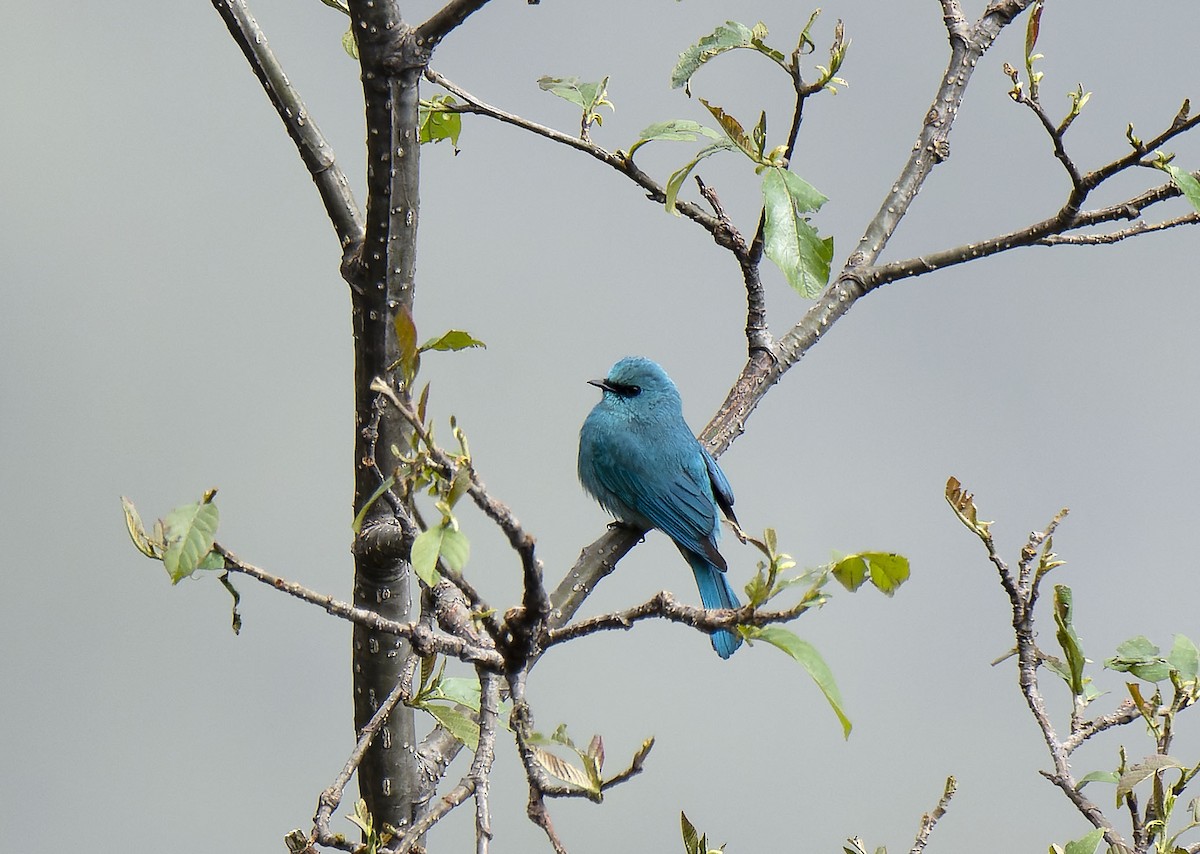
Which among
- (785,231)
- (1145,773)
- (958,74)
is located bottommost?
(1145,773)

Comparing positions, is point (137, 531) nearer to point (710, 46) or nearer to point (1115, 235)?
point (710, 46)

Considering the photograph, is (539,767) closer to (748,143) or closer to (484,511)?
(484,511)

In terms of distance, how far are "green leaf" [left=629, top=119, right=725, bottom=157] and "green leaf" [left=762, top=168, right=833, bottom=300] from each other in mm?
177

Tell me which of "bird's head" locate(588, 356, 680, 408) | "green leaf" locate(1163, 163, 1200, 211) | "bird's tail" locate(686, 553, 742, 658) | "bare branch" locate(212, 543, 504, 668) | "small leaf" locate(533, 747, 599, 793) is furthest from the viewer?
"bird's head" locate(588, 356, 680, 408)

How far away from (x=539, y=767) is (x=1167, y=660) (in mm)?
986

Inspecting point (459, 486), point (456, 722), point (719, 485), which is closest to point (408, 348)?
point (459, 486)

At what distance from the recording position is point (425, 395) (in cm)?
125

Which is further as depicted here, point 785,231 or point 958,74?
point 958,74

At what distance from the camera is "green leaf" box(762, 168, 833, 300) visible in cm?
178

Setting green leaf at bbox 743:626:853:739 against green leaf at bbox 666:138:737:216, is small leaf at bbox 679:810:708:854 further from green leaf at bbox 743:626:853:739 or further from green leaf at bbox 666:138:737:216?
green leaf at bbox 666:138:737:216

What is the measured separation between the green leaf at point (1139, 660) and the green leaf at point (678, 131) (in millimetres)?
970

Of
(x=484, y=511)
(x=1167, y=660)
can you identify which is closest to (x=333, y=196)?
(x=484, y=511)

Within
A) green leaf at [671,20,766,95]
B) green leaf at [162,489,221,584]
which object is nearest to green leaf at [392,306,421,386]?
green leaf at [162,489,221,584]

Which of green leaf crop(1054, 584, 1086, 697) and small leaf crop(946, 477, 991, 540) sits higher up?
small leaf crop(946, 477, 991, 540)
